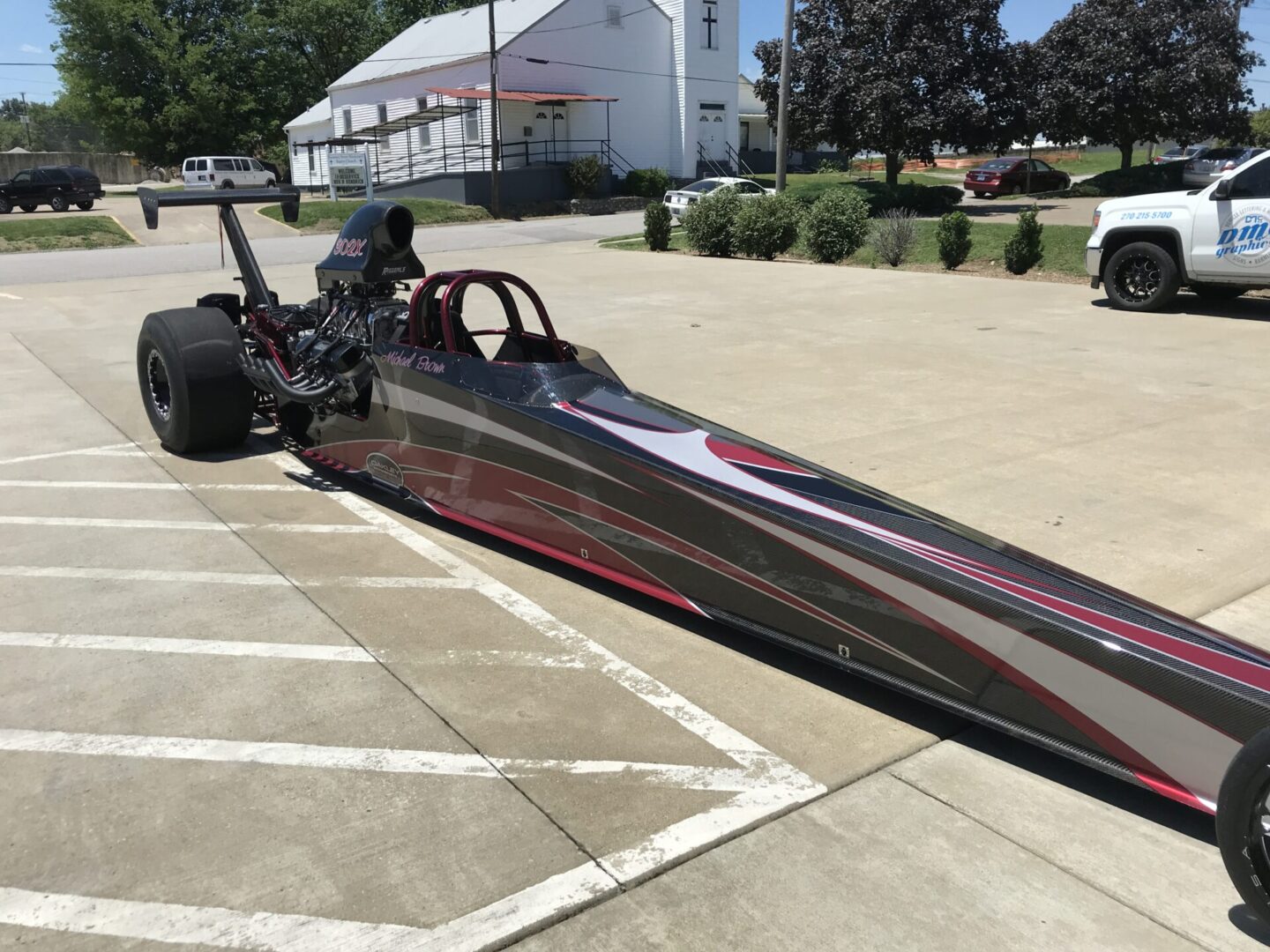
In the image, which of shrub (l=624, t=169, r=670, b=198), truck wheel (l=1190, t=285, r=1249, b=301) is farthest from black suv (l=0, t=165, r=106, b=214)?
truck wheel (l=1190, t=285, r=1249, b=301)

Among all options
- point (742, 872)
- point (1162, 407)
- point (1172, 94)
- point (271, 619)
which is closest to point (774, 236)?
point (1162, 407)

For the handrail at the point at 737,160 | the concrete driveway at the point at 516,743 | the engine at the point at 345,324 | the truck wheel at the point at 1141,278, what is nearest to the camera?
the concrete driveway at the point at 516,743

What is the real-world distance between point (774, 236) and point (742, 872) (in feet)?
60.6

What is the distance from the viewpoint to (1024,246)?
16.7m

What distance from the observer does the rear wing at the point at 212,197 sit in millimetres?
7207

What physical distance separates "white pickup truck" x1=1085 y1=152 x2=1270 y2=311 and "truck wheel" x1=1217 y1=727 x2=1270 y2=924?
1046 cm

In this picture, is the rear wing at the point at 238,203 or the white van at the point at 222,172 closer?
the rear wing at the point at 238,203

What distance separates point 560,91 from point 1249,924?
43885mm

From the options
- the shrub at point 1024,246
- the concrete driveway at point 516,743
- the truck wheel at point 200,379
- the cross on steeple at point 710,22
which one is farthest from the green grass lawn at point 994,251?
the cross on steeple at point 710,22

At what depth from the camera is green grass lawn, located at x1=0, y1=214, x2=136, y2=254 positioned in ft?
92.2

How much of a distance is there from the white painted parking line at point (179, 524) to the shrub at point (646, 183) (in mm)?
38008

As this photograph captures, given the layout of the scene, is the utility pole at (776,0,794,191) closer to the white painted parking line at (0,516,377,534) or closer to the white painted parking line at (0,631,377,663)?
the white painted parking line at (0,516,377,534)

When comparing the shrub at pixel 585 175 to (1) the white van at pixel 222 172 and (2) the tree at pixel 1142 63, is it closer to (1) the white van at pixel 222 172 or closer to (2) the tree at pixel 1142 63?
(1) the white van at pixel 222 172

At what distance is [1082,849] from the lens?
300 centimetres
